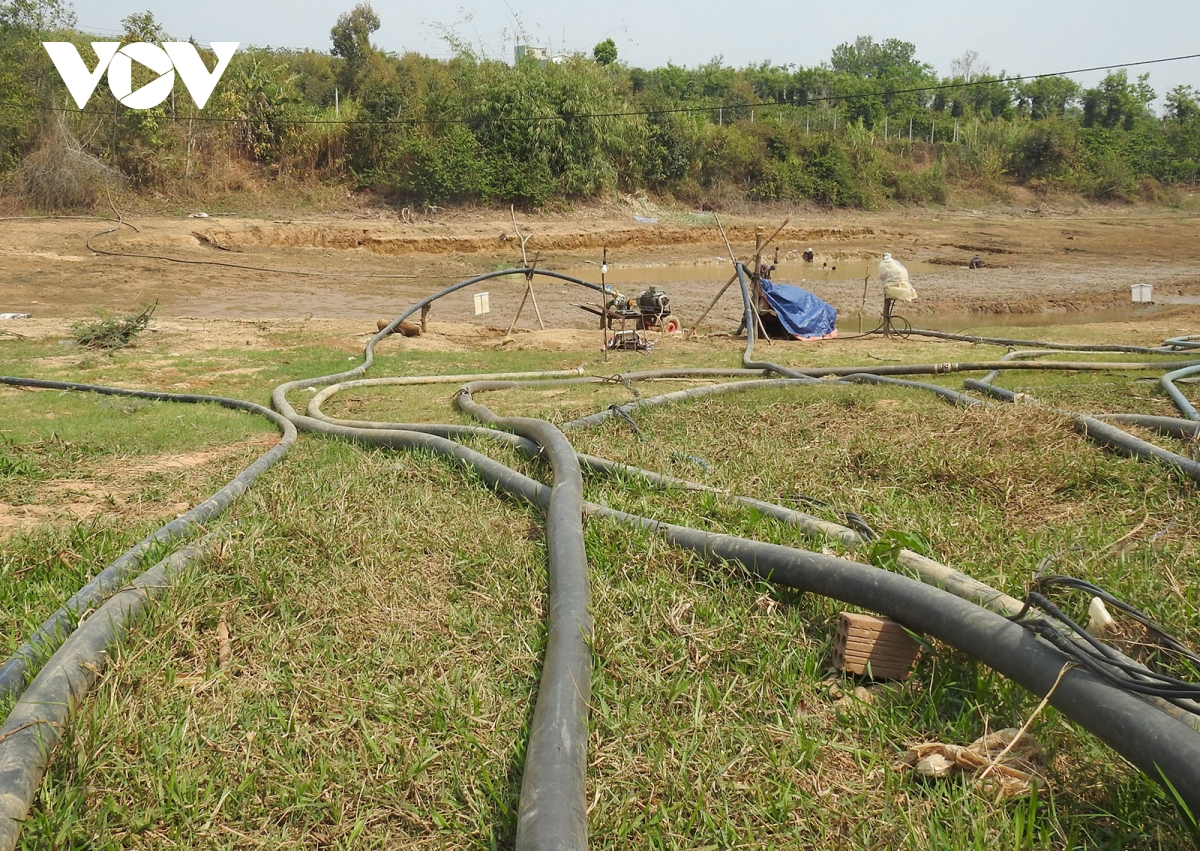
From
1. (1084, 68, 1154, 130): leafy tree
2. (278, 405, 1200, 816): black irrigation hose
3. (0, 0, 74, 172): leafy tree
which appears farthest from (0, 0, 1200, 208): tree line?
(278, 405, 1200, 816): black irrigation hose

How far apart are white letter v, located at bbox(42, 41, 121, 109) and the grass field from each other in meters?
24.1

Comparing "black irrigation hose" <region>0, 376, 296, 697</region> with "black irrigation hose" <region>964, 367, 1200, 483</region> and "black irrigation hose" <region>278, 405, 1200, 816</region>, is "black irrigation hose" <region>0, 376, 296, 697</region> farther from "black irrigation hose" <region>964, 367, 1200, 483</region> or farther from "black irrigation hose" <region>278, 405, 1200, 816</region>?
"black irrigation hose" <region>964, 367, 1200, 483</region>

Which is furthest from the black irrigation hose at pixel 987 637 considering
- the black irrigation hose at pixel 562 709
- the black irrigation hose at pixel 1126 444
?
the black irrigation hose at pixel 1126 444

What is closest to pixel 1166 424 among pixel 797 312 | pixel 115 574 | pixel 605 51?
pixel 115 574

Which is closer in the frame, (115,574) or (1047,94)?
(115,574)

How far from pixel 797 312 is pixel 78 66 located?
72.3 feet

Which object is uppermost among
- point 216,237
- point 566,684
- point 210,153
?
point 210,153

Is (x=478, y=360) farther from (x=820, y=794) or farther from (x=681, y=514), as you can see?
(x=820, y=794)

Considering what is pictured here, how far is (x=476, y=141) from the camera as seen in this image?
29.8m

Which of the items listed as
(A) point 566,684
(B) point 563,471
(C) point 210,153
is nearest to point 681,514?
(B) point 563,471

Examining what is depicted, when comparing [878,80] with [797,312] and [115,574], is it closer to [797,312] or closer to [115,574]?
[797,312]

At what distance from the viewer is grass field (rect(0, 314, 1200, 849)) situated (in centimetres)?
221

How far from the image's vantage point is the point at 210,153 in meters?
27.7

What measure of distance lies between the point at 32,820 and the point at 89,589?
1.17m
